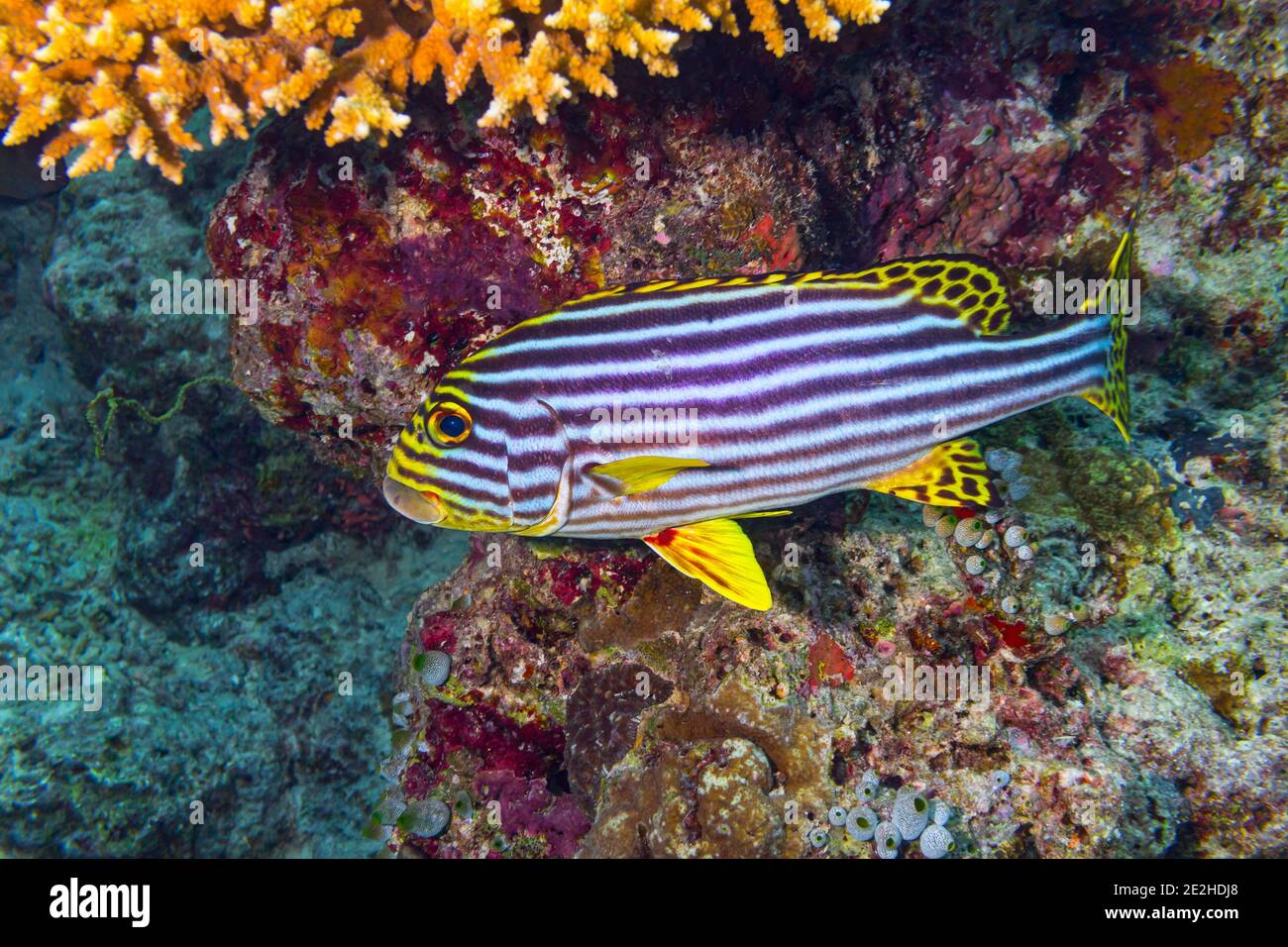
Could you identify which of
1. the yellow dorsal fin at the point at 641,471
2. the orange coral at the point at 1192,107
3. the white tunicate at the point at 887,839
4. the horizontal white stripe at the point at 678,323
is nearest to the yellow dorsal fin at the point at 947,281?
the horizontal white stripe at the point at 678,323

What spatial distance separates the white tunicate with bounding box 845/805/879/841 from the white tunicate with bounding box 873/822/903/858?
2 cm

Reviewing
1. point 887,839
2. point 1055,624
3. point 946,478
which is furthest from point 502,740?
point 1055,624

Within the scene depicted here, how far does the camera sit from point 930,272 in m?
2.66

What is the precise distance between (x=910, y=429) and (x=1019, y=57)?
290 cm

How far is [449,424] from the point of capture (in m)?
2.55

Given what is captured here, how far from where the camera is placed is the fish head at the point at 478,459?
255cm

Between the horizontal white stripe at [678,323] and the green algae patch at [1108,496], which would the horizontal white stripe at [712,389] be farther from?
the green algae patch at [1108,496]

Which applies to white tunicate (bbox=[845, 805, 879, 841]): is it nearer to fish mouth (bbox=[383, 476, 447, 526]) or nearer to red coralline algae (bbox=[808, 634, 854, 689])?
red coralline algae (bbox=[808, 634, 854, 689])

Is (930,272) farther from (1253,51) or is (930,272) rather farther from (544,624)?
(1253,51)

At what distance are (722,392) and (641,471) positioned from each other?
0.43 meters

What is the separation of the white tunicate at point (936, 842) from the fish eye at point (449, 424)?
98.6 inches

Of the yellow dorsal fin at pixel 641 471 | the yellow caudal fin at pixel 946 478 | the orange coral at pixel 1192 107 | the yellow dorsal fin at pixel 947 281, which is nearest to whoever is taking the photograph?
the yellow dorsal fin at pixel 641 471

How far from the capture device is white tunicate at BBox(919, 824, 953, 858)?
2.84m
